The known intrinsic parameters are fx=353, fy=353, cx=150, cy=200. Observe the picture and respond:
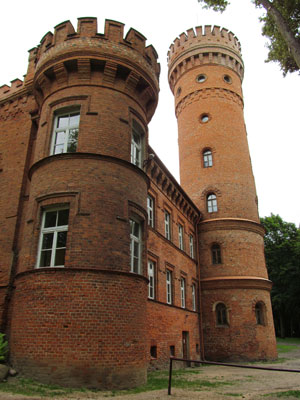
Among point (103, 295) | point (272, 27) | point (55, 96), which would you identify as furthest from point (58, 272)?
point (272, 27)

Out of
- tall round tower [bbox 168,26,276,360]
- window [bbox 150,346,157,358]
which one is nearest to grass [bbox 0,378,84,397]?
window [bbox 150,346,157,358]

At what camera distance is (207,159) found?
991 inches

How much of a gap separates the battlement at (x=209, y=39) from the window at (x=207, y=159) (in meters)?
8.97

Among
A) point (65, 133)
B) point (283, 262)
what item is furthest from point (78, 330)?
point (283, 262)

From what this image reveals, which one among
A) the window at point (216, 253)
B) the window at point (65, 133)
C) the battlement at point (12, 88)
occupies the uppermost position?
the battlement at point (12, 88)

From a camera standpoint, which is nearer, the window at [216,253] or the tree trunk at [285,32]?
the tree trunk at [285,32]

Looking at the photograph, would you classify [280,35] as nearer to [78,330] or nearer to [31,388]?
[78,330]

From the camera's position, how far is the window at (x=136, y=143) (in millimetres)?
12383

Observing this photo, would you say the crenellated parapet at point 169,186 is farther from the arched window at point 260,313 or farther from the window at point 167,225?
the arched window at point 260,313

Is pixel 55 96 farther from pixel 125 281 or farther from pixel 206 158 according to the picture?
pixel 206 158

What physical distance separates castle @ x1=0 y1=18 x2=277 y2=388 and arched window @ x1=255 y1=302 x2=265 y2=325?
0.88 metres

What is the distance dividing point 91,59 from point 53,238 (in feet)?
19.2

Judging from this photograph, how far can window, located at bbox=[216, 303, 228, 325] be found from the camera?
2073cm

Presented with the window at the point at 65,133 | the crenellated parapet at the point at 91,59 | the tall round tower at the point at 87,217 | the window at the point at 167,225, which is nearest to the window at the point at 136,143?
the tall round tower at the point at 87,217
